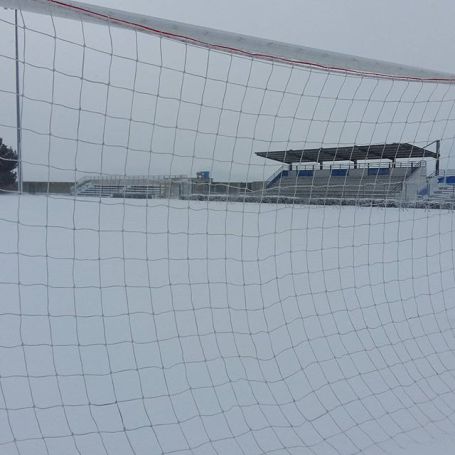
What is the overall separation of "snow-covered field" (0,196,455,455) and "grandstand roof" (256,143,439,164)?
4.21 feet

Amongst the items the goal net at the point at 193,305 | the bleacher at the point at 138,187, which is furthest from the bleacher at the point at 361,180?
the goal net at the point at 193,305

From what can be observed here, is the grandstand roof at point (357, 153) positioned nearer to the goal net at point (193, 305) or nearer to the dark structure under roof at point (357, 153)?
the dark structure under roof at point (357, 153)

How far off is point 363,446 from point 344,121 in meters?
2.40

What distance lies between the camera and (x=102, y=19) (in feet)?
7.29

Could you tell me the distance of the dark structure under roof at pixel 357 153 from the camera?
18.9 ft

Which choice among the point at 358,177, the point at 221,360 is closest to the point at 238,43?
the point at 221,360

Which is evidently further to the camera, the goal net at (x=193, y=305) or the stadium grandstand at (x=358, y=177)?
the stadium grandstand at (x=358, y=177)

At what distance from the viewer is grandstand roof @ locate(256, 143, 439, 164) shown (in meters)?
5.76

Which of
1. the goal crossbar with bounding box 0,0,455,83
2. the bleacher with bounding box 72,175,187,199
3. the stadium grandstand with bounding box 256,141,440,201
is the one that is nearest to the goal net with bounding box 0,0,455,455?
the goal crossbar with bounding box 0,0,455,83

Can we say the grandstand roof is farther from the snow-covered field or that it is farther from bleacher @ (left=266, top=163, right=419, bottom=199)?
the snow-covered field

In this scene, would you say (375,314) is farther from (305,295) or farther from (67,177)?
(67,177)

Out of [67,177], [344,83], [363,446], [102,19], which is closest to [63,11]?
[102,19]

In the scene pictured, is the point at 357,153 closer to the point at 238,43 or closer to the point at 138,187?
the point at 138,187

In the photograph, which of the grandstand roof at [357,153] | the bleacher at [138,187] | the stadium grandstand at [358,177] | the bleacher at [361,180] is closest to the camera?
the bleacher at [138,187]
